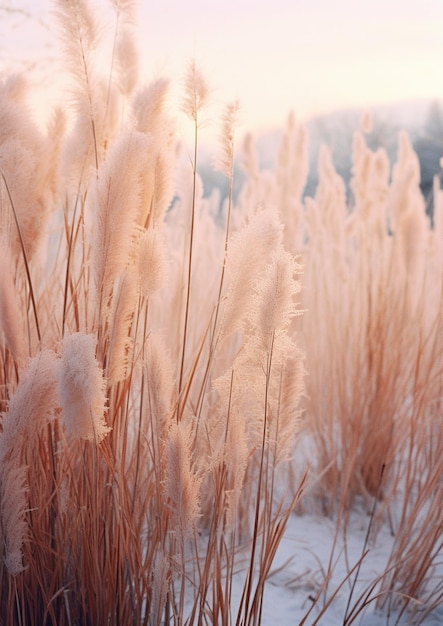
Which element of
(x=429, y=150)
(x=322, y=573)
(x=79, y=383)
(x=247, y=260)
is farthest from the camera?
(x=429, y=150)

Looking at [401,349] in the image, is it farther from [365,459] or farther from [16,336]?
[16,336]

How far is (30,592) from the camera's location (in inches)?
53.6

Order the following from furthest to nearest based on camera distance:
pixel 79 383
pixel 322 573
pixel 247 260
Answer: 1. pixel 322 573
2. pixel 247 260
3. pixel 79 383

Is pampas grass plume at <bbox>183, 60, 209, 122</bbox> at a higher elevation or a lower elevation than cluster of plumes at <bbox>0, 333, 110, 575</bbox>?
higher

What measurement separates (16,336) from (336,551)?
1286mm

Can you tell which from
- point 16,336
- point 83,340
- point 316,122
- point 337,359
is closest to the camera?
point 83,340

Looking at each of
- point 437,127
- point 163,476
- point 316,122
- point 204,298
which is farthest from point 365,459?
point 316,122

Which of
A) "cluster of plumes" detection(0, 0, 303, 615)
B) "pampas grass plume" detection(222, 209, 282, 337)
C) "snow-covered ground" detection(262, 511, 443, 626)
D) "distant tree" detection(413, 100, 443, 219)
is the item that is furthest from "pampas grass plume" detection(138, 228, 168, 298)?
"distant tree" detection(413, 100, 443, 219)

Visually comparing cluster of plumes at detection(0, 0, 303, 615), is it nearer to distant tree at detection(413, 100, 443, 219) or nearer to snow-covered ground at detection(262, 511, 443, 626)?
snow-covered ground at detection(262, 511, 443, 626)

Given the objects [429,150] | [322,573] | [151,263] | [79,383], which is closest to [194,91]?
[151,263]

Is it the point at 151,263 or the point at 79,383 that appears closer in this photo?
the point at 79,383

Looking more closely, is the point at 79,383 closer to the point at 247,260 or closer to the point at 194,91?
the point at 247,260


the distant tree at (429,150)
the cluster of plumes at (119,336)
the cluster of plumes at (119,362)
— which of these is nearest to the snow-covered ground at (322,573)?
the cluster of plumes at (119,362)

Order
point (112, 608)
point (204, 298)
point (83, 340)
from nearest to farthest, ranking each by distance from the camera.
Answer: point (83, 340) → point (112, 608) → point (204, 298)
